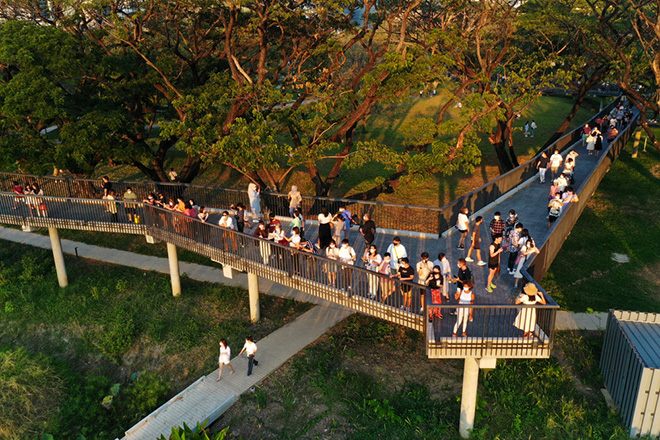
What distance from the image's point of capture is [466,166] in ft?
72.5

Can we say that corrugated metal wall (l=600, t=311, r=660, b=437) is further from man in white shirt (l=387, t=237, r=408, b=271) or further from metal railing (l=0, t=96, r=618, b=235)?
man in white shirt (l=387, t=237, r=408, b=271)

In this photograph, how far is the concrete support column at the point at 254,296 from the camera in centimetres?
1850

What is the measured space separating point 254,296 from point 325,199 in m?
4.20

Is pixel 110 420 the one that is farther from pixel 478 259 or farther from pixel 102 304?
pixel 478 259

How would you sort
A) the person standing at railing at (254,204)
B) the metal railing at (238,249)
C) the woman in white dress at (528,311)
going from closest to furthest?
1. the woman in white dress at (528,311)
2. the metal railing at (238,249)
3. the person standing at railing at (254,204)

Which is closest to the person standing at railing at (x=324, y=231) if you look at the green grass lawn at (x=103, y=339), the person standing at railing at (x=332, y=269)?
the person standing at railing at (x=332, y=269)

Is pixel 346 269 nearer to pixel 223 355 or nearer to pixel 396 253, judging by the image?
pixel 396 253

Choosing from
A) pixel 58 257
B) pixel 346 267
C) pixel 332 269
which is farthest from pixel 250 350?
pixel 58 257

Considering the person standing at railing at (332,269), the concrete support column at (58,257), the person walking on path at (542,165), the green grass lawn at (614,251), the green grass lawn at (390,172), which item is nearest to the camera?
the person standing at railing at (332,269)

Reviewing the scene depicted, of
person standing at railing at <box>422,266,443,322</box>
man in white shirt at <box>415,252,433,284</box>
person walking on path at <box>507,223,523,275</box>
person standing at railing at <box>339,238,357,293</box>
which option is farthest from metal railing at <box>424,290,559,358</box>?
person walking on path at <box>507,223,523,275</box>

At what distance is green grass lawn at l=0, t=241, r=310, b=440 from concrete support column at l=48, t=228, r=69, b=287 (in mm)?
348

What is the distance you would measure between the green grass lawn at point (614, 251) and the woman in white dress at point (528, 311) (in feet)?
26.5

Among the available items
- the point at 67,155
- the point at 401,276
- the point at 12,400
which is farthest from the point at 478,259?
the point at 67,155

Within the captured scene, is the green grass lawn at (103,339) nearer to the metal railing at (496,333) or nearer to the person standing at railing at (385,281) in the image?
the person standing at railing at (385,281)
